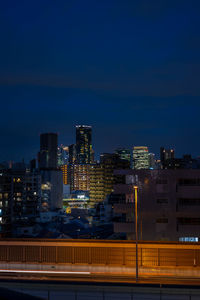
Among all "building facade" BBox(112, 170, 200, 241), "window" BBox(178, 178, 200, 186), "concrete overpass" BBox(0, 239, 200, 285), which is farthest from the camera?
"window" BBox(178, 178, 200, 186)

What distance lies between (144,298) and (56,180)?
4935 inches

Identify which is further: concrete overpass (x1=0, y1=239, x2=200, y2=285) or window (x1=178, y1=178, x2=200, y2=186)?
window (x1=178, y1=178, x2=200, y2=186)

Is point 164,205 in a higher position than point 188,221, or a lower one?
higher

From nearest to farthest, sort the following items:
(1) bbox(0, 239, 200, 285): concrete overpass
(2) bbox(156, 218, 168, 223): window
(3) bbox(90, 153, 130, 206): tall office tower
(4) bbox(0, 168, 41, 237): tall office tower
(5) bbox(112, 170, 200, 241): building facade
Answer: (1) bbox(0, 239, 200, 285): concrete overpass
(5) bbox(112, 170, 200, 241): building facade
(2) bbox(156, 218, 168, 223): window
(4) bbox(0, 168, 41, 237): tall office tower
(3) bbox(90, 153, 130, 206): tall office tower

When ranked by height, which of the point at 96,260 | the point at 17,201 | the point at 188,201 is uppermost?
the point at 188,201

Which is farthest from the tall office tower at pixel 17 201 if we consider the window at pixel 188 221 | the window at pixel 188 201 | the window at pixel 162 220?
the window at pixel 188 201

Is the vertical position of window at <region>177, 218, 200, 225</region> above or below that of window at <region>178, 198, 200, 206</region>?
below

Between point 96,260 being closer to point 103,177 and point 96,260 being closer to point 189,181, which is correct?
point 189,181

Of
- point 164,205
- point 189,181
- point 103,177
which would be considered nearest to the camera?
point 164,205

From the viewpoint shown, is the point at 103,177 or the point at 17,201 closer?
the point at 17,201

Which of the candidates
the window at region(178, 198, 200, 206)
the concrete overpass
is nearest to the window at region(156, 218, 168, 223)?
the window at region(178, 198, 200, 206)

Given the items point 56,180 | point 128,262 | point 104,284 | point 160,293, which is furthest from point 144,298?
point 56,180

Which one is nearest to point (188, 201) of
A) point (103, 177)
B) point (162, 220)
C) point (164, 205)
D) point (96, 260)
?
point (164, 205)

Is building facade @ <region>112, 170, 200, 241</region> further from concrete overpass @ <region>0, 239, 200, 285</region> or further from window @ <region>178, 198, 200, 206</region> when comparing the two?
concrete overpass @ <region>0, 239, 200, 285</region>
